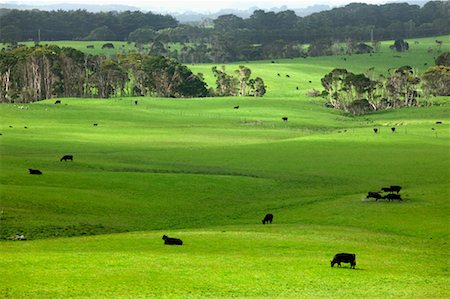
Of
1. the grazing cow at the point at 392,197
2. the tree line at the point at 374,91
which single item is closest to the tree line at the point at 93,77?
the tree line at the point at 374,91

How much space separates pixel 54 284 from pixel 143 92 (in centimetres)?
13739

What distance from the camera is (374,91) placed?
150250mm

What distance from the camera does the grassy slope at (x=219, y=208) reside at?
96.8 ft

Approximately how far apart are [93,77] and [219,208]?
111m

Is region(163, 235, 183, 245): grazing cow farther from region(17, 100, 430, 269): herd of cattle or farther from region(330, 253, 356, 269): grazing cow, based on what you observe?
region(330, 253, 356, 269): grazing cow

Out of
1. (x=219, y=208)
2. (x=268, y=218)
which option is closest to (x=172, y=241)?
(x=268, y=218)

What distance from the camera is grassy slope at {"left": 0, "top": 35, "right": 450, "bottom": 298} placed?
29.5m

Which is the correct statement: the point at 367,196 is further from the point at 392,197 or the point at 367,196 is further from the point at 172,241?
the point at 172,241

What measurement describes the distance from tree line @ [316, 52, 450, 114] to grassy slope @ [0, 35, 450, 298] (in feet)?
84.1

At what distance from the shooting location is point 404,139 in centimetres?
9012

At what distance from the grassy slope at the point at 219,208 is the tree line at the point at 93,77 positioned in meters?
37.1

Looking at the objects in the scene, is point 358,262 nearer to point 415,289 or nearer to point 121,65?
point 415,289

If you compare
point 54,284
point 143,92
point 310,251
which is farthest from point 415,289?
point 143,92

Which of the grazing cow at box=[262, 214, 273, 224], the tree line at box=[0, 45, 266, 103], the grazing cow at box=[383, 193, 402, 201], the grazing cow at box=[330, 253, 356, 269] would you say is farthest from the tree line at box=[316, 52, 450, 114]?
the grazing cow at box=[330, 253, 356, 269]
